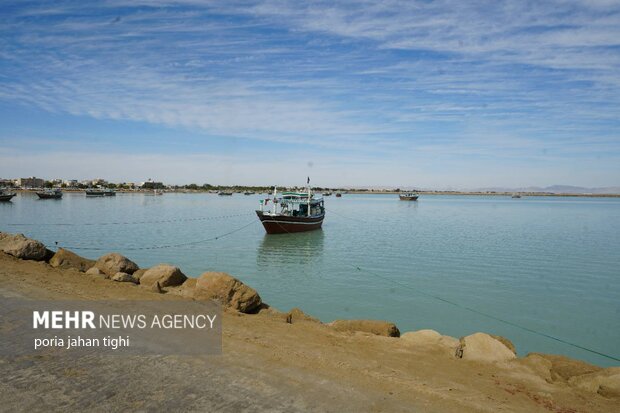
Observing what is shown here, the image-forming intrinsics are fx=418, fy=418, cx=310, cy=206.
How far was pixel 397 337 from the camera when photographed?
10422 mm

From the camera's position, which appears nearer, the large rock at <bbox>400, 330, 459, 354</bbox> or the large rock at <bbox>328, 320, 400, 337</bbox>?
the large rock at <bbox>400, 330, 459, 354</bbox>

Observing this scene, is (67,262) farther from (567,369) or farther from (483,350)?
(567,369)

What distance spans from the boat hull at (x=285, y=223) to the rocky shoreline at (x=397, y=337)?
85.4 ft

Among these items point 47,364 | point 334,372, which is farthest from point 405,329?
point 47,364

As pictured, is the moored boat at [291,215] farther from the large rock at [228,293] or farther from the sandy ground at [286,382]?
the sandy ground at [286,382]

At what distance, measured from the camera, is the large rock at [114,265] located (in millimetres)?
14578

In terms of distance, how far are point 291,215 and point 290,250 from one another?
35.9 ft

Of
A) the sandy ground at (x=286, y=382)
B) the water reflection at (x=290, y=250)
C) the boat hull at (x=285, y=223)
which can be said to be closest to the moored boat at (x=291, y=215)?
the boat hull at (x=285, y=223)

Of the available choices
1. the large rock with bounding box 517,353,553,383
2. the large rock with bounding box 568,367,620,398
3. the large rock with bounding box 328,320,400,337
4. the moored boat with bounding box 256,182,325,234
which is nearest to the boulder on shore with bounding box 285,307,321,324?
the large rock with bounding box 328,320,400,337

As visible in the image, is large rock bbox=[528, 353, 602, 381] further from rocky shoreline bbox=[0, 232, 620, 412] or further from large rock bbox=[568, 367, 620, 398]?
large rock bbox=[568, 367, 620, 398]

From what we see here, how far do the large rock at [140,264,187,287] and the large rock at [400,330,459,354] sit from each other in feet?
25.4

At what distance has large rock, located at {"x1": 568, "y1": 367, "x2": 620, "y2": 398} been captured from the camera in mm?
7020

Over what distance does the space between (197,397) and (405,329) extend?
10.1 metres

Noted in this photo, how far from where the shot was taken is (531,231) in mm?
48875
